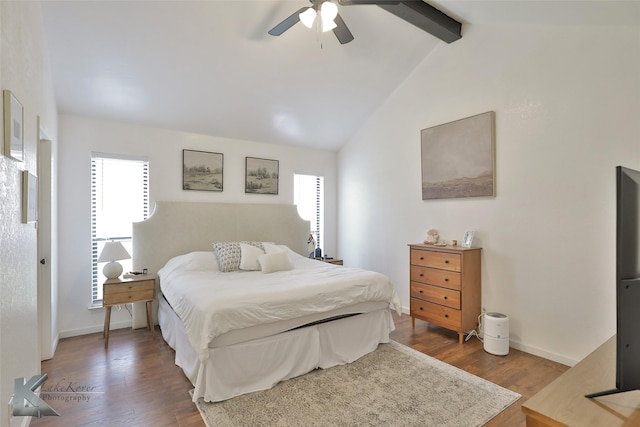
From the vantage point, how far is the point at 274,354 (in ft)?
8.16

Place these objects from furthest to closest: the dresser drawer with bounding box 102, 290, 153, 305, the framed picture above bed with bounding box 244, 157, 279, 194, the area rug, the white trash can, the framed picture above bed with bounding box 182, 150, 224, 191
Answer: the framed picture above bed with bounding box 244, 157, 279, 194, the framed picture above bed with bounding box 182, 150, 224, 191, the dresser drawer with bounding box 102, 290, 153, 305, the white trash can, the area rug

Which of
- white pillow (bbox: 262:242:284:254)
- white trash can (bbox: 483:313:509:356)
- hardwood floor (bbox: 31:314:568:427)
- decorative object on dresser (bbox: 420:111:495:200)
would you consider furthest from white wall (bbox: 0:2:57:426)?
decorative object on dresser (bbox: 420:111:495:200)

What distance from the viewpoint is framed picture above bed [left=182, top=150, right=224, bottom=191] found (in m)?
4.12

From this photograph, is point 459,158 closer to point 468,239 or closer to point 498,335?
point 468,239

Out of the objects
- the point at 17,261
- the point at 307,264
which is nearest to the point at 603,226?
the point at 307,264

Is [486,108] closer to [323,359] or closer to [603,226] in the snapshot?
[603,226]

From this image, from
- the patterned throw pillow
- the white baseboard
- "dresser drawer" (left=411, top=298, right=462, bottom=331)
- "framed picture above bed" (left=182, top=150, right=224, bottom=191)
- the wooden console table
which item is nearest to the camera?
the wooden console table

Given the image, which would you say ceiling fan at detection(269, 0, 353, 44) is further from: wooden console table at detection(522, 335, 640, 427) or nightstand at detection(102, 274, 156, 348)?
nightstand at detection(102, 274, 156, 348)

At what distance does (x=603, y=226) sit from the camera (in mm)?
2617

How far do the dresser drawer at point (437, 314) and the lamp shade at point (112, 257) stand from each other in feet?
10.9

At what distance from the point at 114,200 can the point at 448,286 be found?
4.01 metres

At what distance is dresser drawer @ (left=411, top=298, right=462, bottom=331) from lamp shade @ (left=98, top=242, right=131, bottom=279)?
3326mm

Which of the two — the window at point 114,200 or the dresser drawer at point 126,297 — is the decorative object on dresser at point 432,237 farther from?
the window at point 114,200

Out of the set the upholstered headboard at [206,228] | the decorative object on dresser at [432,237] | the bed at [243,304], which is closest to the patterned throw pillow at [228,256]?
the bed at [243,304]
